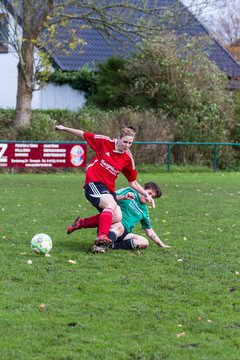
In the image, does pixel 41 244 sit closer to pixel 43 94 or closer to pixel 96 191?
pixel 96 191

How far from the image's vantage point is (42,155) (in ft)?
78.9

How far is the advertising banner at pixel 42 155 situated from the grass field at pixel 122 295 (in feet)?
39.0

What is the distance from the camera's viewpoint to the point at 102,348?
4891 mm

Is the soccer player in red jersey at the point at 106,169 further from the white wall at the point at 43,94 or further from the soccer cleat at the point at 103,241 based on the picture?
the white wall at the point at 43,94

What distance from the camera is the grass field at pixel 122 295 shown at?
4.95 m

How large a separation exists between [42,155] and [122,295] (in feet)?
58.9

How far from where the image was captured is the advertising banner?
23.6 metres

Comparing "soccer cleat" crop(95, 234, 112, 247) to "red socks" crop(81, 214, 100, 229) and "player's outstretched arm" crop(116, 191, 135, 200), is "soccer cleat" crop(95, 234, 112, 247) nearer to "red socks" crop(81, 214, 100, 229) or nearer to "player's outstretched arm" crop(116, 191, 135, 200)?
"red socks" crop(81, 214, 100, 229)

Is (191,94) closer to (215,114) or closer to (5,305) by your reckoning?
(215,114)

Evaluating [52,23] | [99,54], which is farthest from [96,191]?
[99,54]

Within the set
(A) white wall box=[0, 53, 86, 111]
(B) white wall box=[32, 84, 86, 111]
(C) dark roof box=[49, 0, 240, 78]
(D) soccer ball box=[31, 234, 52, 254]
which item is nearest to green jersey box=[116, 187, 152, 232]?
(D) soccer ball box=[31, 234, 52, 254]

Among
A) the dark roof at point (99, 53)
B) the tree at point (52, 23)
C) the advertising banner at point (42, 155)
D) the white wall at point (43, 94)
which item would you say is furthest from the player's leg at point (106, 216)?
the white wall at point (43, 94)

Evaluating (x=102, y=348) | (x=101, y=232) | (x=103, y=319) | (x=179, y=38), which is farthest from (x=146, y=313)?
(x=179, y=38)

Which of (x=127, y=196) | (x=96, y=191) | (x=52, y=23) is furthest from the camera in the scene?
(x=52, y=23)
